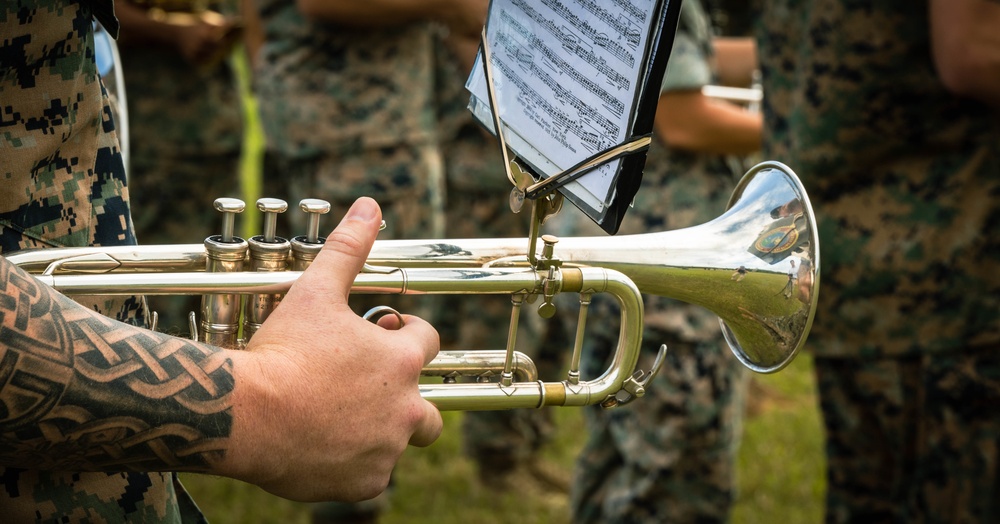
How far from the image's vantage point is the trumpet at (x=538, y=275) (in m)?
1.42

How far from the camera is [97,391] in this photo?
107 cm

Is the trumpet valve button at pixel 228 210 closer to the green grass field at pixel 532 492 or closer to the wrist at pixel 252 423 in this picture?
the wrist at pixel 252 423

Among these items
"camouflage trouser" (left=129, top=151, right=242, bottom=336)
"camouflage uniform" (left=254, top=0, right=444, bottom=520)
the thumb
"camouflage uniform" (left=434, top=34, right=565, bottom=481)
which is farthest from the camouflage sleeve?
"camouflage trouser" (left=129, top=151, right=242, bottom=336)

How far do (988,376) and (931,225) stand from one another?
0.40m

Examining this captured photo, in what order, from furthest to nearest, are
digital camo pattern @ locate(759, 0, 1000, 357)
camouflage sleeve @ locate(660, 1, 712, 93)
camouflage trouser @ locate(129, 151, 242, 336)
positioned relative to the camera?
camouflage trouser @ locate(129, 151, 242, 336) → camouflage sleeve @ locate(660, 1, 712, 93) → digital camo pattern @ locate(759, 0, 1000, 357)

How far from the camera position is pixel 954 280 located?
8.22 feet

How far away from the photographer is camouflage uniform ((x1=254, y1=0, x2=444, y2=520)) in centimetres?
362

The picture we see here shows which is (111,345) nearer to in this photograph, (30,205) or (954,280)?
(30,205)

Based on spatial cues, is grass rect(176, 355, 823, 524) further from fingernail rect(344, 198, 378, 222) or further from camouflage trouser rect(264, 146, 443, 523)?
fingernail rect(344, 198, 378, 222)

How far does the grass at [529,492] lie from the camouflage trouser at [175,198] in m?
0.90

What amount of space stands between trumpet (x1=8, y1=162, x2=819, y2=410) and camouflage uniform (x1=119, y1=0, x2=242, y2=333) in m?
2.96

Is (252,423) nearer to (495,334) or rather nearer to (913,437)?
(913,437)

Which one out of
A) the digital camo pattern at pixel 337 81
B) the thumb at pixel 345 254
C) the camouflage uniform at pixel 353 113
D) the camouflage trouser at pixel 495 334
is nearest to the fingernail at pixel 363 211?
the thumb at pixel 345 254

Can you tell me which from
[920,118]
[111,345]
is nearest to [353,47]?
[920,118]
